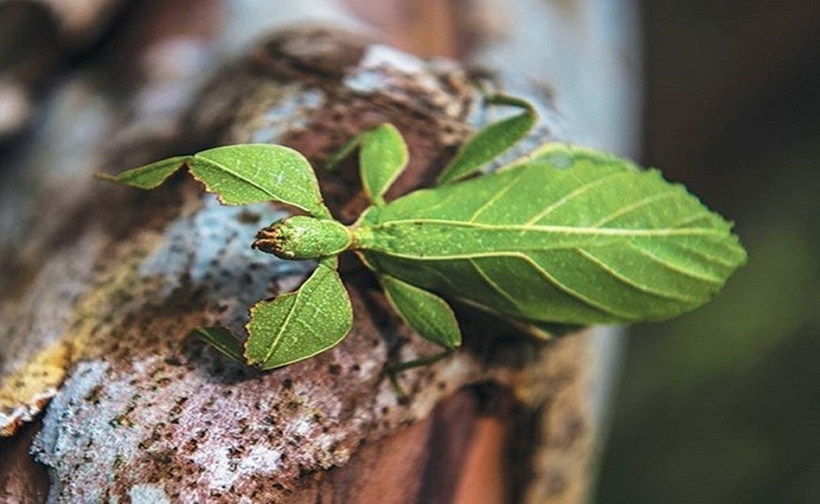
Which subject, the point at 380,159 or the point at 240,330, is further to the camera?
the point at 380,159

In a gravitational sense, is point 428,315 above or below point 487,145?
below

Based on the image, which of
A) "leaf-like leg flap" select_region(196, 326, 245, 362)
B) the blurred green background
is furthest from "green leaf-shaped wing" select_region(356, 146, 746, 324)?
the blurred green background

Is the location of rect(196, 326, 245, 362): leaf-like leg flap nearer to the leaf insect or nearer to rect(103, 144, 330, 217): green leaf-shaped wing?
the leaf insect

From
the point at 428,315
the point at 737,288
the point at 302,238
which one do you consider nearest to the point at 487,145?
the point at 428,315

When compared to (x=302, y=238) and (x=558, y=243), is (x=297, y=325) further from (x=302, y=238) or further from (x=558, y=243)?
(x=558, y=243)

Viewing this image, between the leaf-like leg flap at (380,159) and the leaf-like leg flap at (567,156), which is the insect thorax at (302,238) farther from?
the leaf-like leg flap at (567,156)

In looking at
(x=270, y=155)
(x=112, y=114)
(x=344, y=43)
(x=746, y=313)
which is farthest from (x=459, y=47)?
(x=746, y=313)
